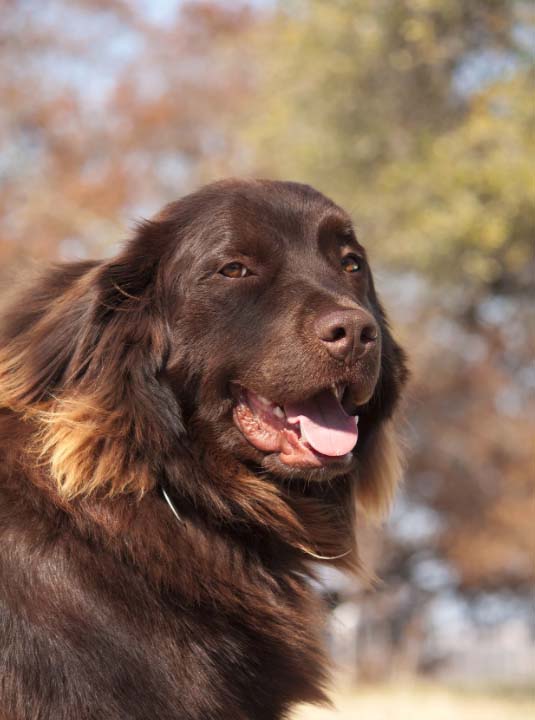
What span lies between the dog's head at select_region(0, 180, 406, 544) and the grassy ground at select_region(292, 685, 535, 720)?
5.12 meters

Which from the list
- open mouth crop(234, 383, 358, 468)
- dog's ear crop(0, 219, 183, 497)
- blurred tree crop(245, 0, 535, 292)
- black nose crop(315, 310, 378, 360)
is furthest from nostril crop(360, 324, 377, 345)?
blurred tree crop(245, 0, 535, 292)

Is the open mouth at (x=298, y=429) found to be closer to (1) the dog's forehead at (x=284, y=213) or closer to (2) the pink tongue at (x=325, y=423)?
(2) the pink tongue at (x=325, y=423)

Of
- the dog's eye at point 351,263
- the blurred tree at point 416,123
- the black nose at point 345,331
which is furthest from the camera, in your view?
the blurred tree at point 416,123

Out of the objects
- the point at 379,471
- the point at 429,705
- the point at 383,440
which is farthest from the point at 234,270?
the point at 429,705

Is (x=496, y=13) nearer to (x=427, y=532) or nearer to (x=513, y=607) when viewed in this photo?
(x=427, y=532)

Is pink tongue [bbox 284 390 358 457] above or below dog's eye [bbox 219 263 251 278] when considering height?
below

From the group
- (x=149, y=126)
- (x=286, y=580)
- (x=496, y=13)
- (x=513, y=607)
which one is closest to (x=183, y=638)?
(x=286, y=580)

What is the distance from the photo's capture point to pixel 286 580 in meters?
4.10

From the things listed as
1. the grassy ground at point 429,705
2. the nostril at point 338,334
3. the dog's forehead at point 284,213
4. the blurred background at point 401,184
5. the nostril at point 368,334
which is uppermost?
the blurred background at point 401,184

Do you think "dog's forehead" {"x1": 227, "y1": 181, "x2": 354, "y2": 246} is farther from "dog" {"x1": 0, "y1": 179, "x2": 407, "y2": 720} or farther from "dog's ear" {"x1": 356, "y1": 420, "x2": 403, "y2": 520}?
"dog's ear" {"x1": 356, "y1": 420, "x2": 403, "y2": 520}

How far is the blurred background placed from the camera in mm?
15414

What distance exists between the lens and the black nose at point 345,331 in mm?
3742

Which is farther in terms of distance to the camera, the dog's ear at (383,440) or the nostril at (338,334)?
the dog's ear at (383,440)

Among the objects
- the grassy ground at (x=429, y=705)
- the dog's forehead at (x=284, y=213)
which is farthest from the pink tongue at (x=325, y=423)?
the grassy ground at (x=429, y=705)
